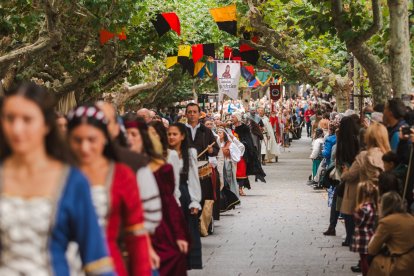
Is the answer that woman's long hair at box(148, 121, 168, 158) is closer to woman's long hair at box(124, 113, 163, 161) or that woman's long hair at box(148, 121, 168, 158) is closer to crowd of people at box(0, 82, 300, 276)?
crowd of people at box(0, 82, 300, 276)

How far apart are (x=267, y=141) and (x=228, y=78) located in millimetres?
5528

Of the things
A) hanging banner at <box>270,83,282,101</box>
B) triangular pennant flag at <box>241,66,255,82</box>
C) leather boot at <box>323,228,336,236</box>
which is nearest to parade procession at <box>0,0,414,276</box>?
leather boot at <box>323,228,336,236</box>

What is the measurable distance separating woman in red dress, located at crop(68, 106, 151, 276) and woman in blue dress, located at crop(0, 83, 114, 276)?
2.94 ft

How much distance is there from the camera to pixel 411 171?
35.0 feet

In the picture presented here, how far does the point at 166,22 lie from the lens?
28.5 metres

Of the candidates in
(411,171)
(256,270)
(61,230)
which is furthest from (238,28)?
(61,230)

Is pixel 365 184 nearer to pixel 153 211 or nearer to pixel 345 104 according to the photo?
pixel 153 211

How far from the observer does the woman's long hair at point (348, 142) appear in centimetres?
1362

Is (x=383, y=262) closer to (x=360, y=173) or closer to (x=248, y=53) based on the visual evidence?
(x=360, y=173)

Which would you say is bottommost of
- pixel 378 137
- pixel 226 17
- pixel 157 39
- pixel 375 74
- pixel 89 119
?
pixel 378 137

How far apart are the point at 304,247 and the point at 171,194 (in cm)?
657

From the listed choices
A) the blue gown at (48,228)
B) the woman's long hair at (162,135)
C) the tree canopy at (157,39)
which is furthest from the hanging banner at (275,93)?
the blue gown at (48,228)

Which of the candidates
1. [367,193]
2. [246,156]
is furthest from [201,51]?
[367,193]

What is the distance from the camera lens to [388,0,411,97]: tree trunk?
1530cm
